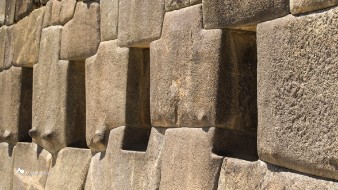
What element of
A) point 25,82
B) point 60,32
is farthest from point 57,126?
point 25,82

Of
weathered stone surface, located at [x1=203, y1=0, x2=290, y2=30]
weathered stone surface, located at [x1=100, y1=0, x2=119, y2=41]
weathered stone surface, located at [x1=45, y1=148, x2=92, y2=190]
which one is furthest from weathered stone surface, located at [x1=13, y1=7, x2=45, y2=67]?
weathered stone surface, located at [x1=203, y1=0, x2=290, y2=30]

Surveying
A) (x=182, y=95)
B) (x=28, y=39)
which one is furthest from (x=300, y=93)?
(x=28, y=39)

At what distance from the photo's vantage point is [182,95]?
4.25 metres

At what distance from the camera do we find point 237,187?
375cm

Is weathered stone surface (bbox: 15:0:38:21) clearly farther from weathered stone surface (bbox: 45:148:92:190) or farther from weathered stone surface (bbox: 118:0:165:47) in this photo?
weathered stone surface (bbox: 118:0:165:47)

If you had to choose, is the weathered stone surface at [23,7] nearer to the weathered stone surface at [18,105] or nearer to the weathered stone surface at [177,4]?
the weathered stone surface at [18,105]

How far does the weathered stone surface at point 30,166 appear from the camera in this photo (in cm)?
635

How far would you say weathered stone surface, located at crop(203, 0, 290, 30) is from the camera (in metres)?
3.51

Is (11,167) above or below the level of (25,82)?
below

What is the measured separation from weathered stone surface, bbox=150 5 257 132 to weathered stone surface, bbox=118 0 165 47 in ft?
0.61

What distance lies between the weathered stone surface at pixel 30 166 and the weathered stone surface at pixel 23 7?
47.6 inches

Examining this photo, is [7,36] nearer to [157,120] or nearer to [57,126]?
[57,126]

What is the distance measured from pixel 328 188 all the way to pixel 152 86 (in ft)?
5.57

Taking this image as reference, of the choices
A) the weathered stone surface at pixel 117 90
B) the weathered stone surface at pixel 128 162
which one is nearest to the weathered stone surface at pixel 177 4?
the weathered stone surface at pixel 117 90
